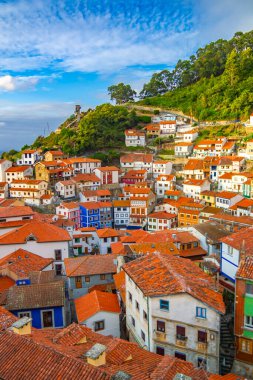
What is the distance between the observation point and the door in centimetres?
1789

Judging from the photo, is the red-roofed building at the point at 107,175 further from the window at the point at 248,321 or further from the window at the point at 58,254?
the window at the point at 248,321

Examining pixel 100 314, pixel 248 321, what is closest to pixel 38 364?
pixel 100 314

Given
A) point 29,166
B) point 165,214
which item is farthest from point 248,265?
point 29,166

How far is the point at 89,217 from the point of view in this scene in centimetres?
5453

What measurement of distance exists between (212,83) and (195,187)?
48.1 meters

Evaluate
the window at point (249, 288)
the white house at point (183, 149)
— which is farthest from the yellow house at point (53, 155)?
the window at point (249, 288)

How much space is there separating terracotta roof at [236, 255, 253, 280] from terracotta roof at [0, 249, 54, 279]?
1358 centimetres

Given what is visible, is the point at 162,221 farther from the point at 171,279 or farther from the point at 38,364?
the point at 38,364

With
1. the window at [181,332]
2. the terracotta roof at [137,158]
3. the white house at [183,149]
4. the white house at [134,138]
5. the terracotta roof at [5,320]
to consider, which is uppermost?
the white house at [134,138]

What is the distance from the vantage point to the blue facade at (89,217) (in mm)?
54406

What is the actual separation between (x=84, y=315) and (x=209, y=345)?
22.5 feet

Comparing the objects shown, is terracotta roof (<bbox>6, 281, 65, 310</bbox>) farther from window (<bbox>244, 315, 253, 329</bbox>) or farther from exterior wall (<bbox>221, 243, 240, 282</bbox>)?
exterior wall (<bbox>221, 243, 240, 282</bbox>)

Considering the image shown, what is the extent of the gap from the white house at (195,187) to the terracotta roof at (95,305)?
4205 cm

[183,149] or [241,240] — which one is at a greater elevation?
[183,149]
